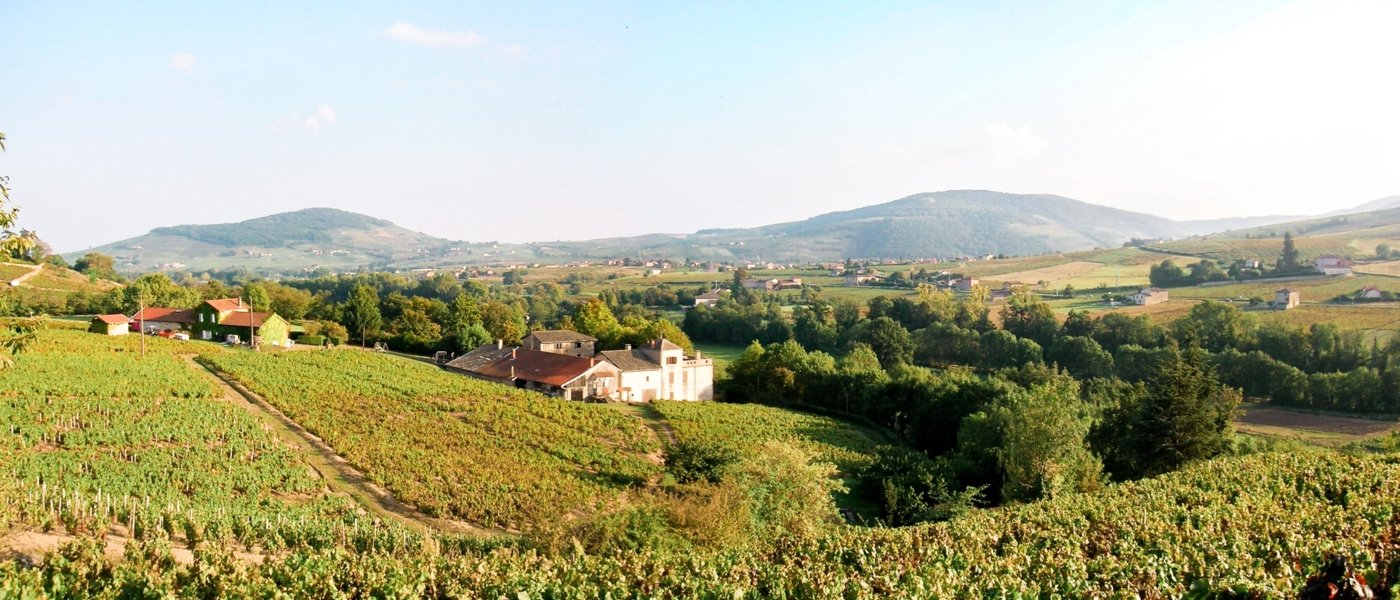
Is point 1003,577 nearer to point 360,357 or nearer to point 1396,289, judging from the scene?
point 360,357

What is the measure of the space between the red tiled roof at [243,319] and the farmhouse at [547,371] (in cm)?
1592

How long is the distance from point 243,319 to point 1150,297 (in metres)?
Answer: 97.1

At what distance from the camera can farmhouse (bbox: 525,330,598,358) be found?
6169 centimetres

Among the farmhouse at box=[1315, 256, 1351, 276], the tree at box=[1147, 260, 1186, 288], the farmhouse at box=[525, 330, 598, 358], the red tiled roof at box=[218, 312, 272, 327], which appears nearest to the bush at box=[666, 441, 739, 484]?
the farmhouse at box=[525, 330, 598, 358]

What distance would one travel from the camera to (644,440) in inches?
1532

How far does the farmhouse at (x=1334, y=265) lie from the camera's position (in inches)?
3999

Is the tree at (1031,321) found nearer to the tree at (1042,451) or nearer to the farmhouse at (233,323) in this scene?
the tree at (1042,451)

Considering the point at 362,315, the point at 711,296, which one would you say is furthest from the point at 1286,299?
the point at 362,315

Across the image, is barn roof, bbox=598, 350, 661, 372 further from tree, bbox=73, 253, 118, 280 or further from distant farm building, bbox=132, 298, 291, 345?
tree, bbox=73, 253, 118, 280

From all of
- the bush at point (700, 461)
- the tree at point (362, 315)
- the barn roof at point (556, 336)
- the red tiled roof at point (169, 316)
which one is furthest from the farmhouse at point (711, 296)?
the bush at point (700, 461)

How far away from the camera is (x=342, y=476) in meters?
26.9

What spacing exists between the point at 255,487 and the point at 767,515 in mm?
15524

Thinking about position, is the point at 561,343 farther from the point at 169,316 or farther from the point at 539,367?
the point at 169,316

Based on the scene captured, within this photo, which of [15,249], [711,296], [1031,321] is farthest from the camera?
[711,296]
